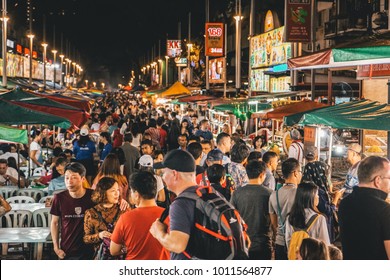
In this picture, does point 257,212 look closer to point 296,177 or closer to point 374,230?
point 296,177

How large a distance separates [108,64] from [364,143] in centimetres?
18532

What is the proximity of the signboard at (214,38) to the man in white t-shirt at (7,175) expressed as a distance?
25.1 m

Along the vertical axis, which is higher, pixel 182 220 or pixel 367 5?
pixel 367 5

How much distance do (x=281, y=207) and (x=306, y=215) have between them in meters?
0.56

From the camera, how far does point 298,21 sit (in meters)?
23.0

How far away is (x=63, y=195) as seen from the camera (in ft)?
22.5

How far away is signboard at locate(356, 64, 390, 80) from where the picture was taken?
42.4 feet

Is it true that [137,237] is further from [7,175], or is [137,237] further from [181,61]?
[181,61]

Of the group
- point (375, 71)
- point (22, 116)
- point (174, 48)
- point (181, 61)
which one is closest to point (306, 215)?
point (22, 116)

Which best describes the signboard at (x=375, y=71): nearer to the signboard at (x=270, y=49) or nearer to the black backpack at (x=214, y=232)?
the black backpack at (x=214, y=232)

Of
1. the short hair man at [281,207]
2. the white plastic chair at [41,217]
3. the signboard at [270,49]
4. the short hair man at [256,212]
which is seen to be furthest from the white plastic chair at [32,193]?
the signboard at [270,49]

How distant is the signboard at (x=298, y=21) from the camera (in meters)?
22.8

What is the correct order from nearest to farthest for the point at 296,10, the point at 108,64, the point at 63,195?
the point at 63,195 → the point at 296,10 → the point at 108,64

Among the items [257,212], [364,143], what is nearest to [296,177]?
[257,212]
